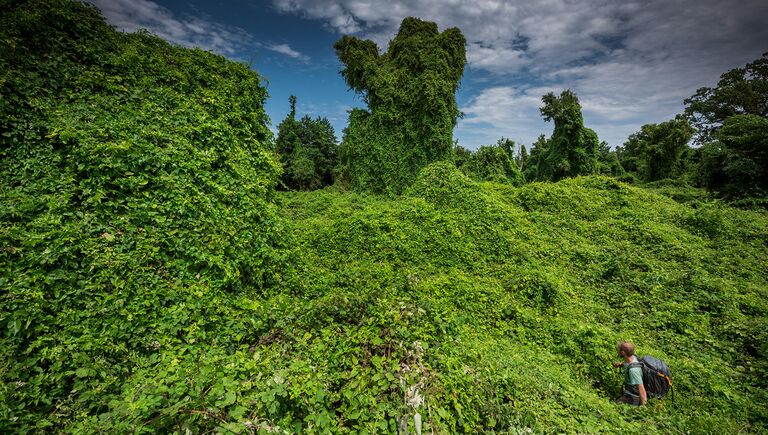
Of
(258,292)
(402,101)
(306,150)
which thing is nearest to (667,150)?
(402,101)

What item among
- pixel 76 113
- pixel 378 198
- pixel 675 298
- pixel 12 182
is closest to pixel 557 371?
pixel 675 298

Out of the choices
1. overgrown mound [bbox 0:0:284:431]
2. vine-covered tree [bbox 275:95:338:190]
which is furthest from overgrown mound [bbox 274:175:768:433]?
vine-covered tree [bbox 275:95:338:190]

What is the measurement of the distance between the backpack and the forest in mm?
161

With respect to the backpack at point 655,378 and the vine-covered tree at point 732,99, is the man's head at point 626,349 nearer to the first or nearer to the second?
the backpack at point 655,378

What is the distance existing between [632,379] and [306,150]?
2798 centimetres

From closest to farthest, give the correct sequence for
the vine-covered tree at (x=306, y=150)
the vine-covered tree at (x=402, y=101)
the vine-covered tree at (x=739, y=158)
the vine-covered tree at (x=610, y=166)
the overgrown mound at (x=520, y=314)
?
the overgrown mound at (x=520, y=314) < the vine-covered tree at (x=739, y=158) < the vine-covered tree at (x=402, y=101) < the vine-covered tree at (x=306, y=150) < the vine-covered tree at (x=610, y=166)

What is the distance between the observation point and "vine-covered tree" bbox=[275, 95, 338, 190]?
27094 millimetres

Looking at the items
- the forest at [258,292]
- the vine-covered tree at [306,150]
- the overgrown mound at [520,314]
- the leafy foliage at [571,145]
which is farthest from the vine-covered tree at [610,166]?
the vine-covered tree at [306,150]

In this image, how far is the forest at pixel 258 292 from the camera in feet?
9.00

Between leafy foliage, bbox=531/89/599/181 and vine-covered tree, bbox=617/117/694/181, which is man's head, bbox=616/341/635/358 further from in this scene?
vine-covered tree, bbox=617/117/694/181

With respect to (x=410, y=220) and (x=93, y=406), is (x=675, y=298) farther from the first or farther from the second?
(x=93, y=406)

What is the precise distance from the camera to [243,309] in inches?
173

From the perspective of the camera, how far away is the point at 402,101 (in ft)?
57.2

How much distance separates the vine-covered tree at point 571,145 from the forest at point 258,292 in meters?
13.9
